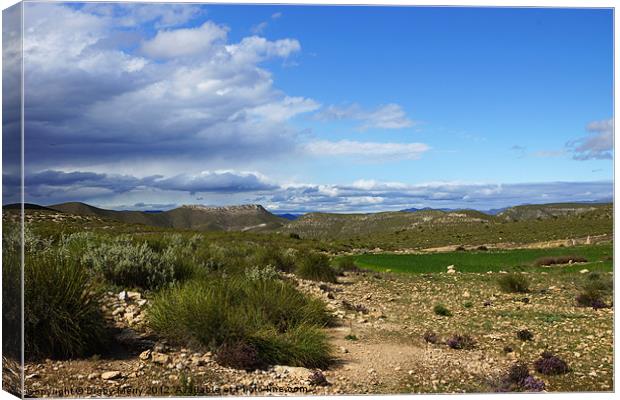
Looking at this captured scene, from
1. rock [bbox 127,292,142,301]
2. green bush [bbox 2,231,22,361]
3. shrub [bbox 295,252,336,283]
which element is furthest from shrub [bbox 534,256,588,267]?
green bush [bbox 2,231,22,361]

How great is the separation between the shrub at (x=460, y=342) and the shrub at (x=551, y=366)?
669 millimetres

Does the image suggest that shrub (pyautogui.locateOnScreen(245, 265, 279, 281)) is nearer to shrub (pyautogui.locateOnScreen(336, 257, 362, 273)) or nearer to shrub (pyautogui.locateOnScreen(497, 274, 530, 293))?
shrub (pyautogui.locateOnScreen(336, 257, 362, 273))

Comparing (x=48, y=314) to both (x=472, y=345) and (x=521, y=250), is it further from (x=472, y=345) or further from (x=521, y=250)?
(x=521, y=250)

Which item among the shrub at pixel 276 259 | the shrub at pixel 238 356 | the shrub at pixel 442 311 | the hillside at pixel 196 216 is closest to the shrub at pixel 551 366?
the shrub at pixel 442 311

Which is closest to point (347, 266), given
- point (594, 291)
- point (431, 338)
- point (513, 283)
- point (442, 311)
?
point (513, 283)

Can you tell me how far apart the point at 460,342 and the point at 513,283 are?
145 inches

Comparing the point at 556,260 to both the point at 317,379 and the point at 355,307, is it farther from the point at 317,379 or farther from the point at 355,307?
the point at 317,379

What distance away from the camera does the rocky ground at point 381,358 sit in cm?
463

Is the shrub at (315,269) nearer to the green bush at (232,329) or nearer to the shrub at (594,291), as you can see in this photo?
the green bush at (232,329)

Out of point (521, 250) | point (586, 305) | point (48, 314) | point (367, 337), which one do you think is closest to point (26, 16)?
point (48, 314)

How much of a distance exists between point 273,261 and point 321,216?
6007 millimetres

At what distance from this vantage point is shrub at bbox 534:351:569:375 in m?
5.07

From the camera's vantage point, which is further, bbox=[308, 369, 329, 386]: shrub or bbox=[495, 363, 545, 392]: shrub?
bbox=[495, 363, 545, 392]: shrub

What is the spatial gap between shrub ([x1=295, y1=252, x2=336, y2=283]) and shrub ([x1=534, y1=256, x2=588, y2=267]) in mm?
4039
